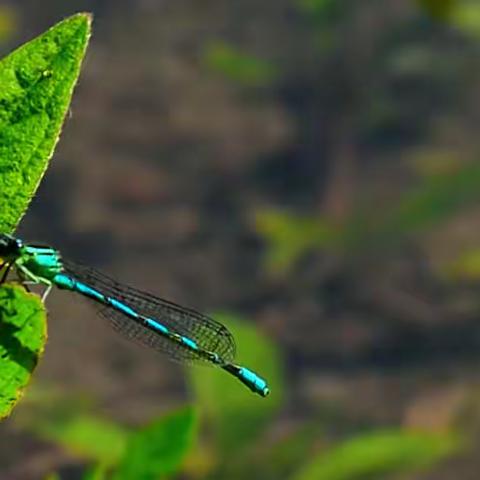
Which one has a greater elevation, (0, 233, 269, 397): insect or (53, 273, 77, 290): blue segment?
(0, 233, 269, 397): insect

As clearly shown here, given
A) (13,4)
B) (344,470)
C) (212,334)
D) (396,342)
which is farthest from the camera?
(13,4)

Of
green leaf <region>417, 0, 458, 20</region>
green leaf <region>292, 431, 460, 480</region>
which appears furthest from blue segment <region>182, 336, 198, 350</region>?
green leaf <region>417, 0, 458, 20</region>

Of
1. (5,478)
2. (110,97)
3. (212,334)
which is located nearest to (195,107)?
(110,97)

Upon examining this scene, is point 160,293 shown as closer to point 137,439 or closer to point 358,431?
point 358,431

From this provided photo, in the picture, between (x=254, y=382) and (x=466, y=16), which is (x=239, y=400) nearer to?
(x=254, y=382)

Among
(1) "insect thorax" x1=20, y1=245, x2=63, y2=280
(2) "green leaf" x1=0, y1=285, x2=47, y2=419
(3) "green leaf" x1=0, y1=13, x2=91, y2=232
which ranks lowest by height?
(2) "green leaf" x1=0, y1=285, x2=47, y2=419

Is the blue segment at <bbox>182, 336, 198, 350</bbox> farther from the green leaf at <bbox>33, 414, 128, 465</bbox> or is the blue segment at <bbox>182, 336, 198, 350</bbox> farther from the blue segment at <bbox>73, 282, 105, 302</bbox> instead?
the green leaf at <bbox>33, 414, 128, 465</bbox>

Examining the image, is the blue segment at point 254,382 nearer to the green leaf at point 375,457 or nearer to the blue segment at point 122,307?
the blue segment at point 122,307
